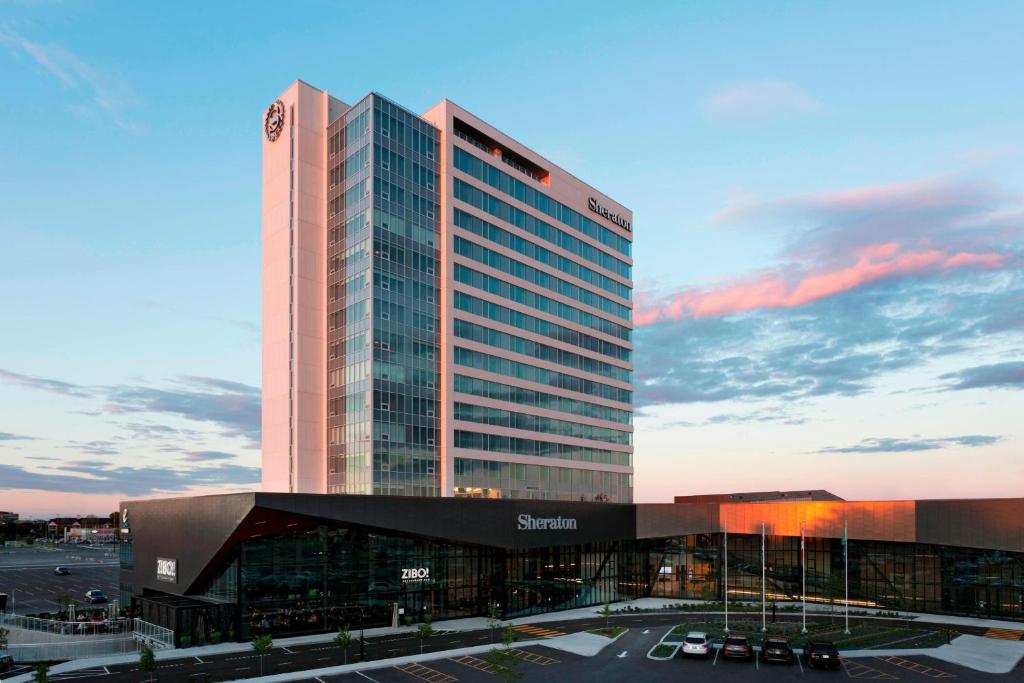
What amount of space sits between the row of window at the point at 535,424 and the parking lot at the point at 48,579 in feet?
168

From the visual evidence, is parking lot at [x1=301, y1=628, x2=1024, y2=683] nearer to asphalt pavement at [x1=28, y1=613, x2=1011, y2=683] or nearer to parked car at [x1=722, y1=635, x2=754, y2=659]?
asphalt pavement at [x1=28, y1=613, x2=1011, y2=683]

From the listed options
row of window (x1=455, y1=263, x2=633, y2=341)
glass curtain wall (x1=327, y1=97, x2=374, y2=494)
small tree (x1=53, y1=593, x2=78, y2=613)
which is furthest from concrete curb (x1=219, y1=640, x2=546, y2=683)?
small tree (x1=53, y1=593, x2=78, y2=613)

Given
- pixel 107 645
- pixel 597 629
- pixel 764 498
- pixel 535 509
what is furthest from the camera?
pixel 764 498

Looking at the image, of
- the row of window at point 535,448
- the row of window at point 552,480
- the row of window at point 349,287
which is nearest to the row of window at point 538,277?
the row of window at point 349,287

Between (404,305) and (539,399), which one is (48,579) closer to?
(539,399)

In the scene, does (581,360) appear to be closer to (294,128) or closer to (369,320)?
(369,320)

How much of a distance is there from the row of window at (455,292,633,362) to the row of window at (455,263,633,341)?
1.32m

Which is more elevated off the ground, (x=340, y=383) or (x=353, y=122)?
(x=353, y=122)

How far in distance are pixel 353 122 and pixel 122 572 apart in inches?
1928

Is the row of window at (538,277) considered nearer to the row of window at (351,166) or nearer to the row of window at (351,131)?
the row of window at (351,166)

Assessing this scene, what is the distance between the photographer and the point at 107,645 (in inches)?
2219

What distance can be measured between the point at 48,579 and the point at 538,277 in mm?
96441

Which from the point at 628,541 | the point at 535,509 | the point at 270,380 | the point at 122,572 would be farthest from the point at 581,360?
the point at 122,572

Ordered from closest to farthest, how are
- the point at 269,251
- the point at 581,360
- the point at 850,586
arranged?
1. the point at 850,586
2. the point at 269,251
3. the point at 581,360
